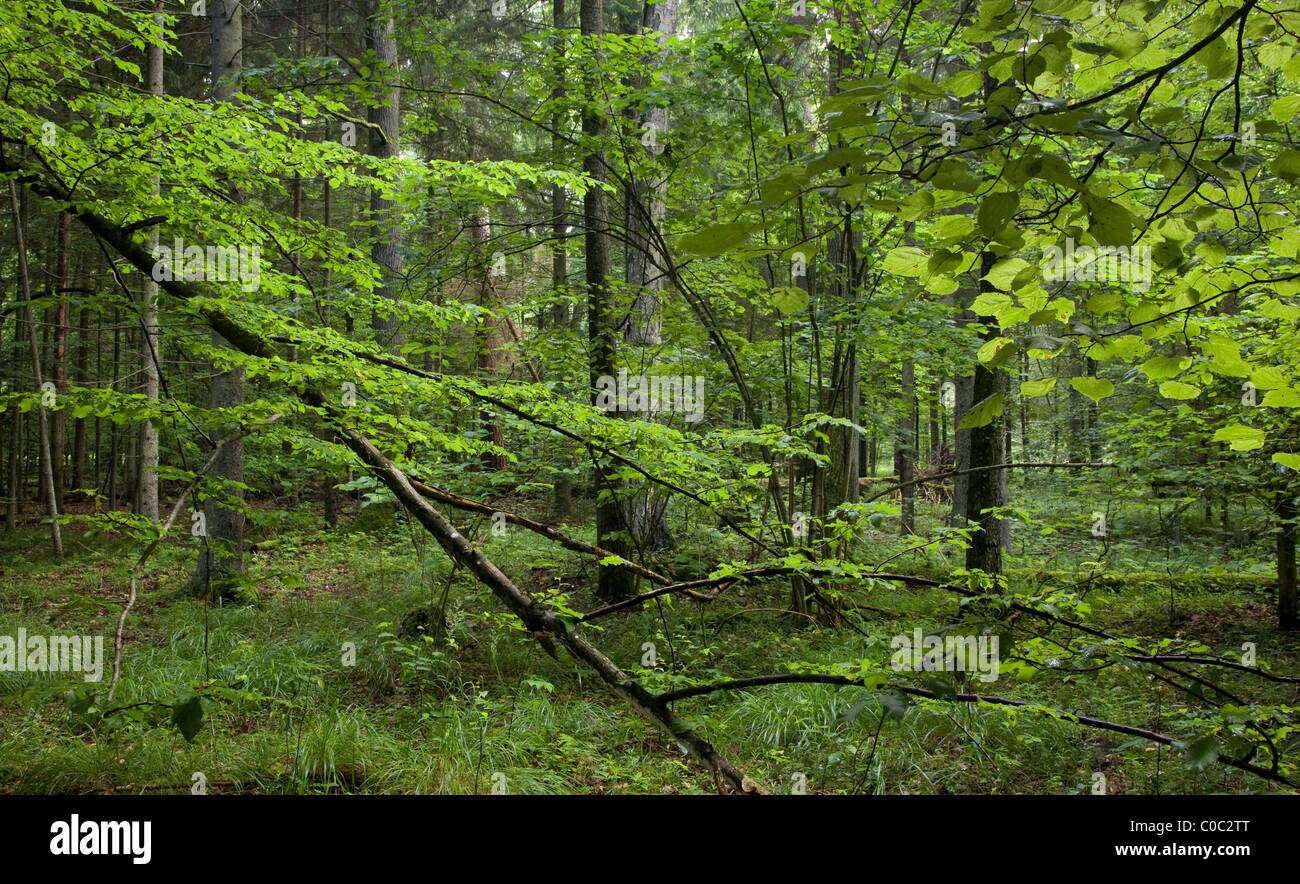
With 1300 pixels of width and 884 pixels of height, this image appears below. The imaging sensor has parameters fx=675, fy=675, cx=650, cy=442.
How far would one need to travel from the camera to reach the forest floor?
143 inches

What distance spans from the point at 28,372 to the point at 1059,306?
14430 millimetres

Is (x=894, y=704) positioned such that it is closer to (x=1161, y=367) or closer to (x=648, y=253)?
(x=1161, y=367)

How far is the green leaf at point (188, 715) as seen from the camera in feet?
5.46

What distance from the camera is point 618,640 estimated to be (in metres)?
6.38

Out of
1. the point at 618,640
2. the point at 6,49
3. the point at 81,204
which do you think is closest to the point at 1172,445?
the point at 618,640

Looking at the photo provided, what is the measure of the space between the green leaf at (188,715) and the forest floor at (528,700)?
0.08 metres

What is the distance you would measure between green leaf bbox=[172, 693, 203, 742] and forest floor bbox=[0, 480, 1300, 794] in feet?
0.25

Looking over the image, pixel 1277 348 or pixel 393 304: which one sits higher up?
pixel 393 304

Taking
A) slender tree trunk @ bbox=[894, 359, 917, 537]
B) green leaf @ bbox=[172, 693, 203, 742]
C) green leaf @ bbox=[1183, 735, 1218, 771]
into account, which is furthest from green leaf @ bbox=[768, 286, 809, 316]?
slender tree trunk @ bbox=[894, 359, 917, 537]

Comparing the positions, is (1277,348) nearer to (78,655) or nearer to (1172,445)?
(1172,445)

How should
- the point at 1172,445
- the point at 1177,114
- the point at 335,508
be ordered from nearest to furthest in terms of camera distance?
the point at 1177,114 < the point at 1172,445 < the point at 335,508

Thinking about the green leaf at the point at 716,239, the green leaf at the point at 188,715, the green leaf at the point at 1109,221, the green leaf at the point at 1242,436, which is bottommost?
the green leaf at the point at 188,715

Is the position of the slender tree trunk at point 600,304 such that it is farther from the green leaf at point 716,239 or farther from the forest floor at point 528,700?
the green leaf at point 716,239

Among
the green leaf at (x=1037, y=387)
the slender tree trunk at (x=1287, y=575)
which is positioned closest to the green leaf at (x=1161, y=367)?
the green leaf at (x=1037, y=387)
